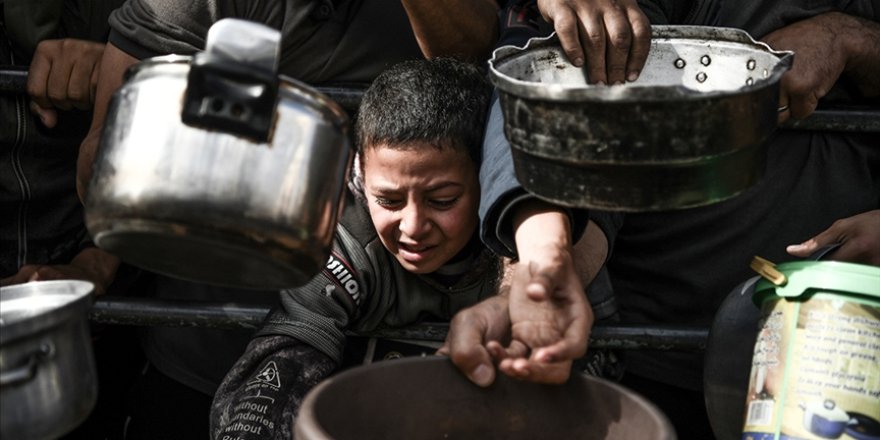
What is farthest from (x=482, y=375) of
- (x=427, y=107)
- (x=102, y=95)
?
(x=102, y=95)

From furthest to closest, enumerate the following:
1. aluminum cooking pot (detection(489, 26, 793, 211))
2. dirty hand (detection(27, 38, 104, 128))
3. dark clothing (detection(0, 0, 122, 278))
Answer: dark clothing (detection(0, 0, 122, 278))
dirty hand (detection(27, 38, 104, 128))
aluminum cooking pot (detection(489, 26, 793, 211))

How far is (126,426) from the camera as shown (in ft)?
10.7

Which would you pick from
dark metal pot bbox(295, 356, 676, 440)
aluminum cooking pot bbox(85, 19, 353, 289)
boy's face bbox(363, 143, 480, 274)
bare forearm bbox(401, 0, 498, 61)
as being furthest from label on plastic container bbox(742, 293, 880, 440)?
bare forearm bbox(401, 0, 498, 61)

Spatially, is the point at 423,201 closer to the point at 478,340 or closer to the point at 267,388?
the point at 267,388

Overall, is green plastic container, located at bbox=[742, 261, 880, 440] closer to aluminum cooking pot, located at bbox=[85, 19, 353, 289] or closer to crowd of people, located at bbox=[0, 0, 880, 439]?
crowd of people, located at bbox=[0, 0, 880, 439]

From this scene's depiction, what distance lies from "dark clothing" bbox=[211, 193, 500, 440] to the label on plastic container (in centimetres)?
79

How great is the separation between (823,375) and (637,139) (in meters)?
0.47

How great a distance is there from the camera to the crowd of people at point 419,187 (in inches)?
102

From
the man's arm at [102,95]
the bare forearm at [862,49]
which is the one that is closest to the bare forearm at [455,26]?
the man's arm at [102,95]

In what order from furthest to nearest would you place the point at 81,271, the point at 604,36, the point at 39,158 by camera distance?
1. the point at 39,158
2. the point at 81,271
3. the point at 604,36

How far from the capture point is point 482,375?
1.99 meters

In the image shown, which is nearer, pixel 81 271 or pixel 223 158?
pixel 223 158

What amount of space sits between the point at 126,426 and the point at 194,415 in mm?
208

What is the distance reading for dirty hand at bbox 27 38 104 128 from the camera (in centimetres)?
291
